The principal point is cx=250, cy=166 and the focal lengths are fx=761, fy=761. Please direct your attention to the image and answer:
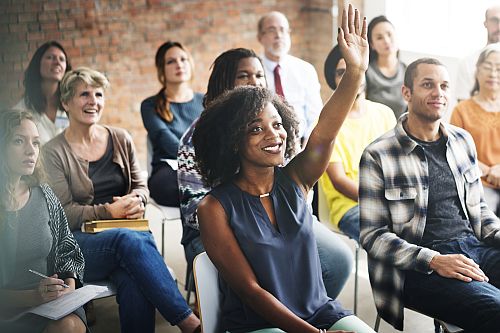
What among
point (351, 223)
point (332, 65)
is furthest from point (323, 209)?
point (332, 65)

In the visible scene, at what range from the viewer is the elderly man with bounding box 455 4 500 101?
362 cm

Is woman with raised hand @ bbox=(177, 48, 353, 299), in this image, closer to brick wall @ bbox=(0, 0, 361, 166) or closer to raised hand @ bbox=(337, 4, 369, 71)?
raised hand @ bbox=(337, 4, 369, 71)

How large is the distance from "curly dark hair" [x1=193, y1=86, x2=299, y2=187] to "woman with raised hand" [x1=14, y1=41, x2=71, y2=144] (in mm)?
1520

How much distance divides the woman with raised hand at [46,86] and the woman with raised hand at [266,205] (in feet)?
5.20

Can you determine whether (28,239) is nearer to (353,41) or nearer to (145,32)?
(353,41)

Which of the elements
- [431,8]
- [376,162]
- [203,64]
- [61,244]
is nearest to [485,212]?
[376,162]

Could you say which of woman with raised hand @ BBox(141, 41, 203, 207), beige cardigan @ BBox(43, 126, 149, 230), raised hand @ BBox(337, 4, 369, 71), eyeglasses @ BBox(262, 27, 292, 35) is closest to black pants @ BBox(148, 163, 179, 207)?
woman with raised hand @ BBox(141, 41, 203, 207)

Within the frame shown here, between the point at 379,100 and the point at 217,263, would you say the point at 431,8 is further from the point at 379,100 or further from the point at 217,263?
the point at 217,263

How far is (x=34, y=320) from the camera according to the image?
241 centimetres

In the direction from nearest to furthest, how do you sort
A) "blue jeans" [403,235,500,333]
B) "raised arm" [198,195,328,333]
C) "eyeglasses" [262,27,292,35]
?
1. "raised arm" [198,195,328,333]
2. "blue jeans" [403,235,500,333]
3. "eyeglasses" [262,27,292,35]

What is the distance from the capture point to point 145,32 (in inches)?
222

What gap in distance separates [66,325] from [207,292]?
532 millimetres

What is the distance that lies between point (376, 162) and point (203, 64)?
A: 349cm

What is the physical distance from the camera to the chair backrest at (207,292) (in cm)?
213
